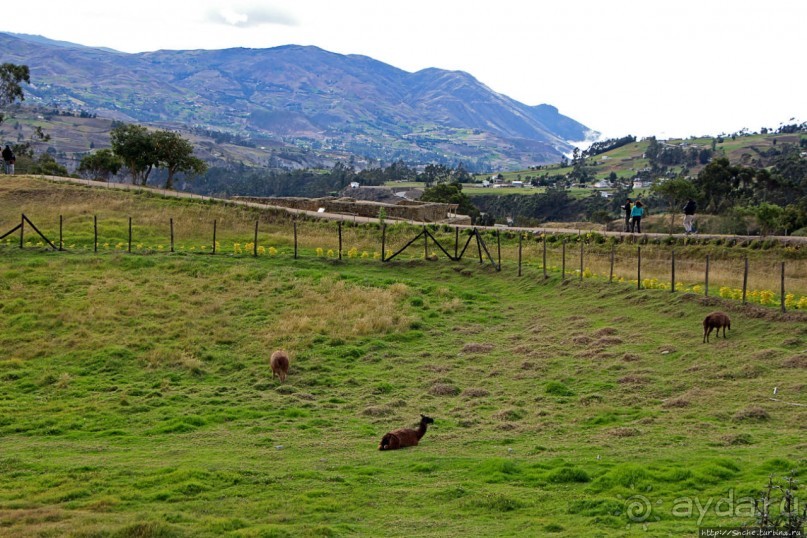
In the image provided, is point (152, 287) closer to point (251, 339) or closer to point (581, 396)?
point (251, 339)

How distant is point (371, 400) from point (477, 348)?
559 centimetres

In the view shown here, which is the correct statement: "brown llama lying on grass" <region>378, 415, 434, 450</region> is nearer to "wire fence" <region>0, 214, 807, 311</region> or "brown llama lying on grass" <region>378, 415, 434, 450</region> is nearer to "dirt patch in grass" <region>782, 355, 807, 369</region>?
"dirt patch in grass" <region>782, 355, 807, 369</region>

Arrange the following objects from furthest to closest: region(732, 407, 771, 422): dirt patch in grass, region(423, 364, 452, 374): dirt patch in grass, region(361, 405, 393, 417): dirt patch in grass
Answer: region(423, 364, 452, 374): dirt patch in grass, region(361, 405, 393, 417): dirt patch in grass, region(732, 407, 771, 422): dirt patch in grass

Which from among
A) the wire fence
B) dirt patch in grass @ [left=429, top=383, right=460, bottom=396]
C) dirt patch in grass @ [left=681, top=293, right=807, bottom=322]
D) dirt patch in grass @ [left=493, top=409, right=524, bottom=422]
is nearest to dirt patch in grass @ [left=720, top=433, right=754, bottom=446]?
dirt patch in grass @ [left=493, top=409, right=524, bottom=422]

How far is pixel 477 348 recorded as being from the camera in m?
26.6

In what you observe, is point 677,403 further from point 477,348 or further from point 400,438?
point 477,348

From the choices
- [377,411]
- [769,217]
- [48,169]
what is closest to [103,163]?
[48,169]

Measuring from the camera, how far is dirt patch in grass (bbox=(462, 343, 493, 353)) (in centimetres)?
2642

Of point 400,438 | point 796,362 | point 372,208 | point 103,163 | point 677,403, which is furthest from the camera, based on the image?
point 103,163

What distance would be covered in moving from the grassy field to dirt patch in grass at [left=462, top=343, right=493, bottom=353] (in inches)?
8.8

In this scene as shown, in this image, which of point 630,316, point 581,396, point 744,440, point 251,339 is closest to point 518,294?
point 630,316

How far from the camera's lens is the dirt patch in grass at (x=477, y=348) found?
26422mm

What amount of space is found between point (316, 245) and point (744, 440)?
106 ft

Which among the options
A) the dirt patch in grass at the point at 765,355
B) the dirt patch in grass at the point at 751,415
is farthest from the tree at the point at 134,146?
the dirt patch in grass at the point at 751,415
